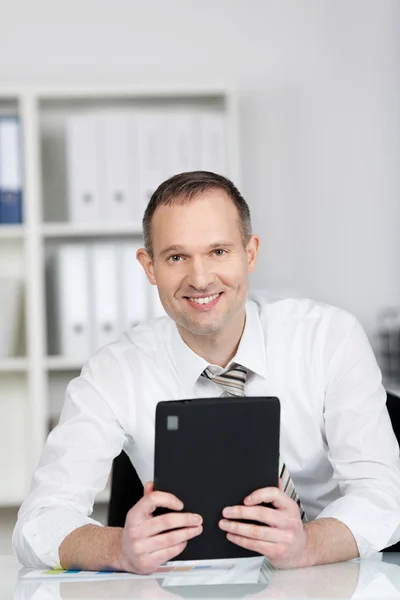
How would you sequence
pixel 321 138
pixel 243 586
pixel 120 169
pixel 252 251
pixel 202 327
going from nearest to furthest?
1. pixel 243 586
2. pixel 202 327
3. pixel 252 251
4. pixel 120 169
5. pixel 321 138

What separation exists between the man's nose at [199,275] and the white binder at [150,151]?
4.73 feet

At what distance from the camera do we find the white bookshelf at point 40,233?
302 centimetres

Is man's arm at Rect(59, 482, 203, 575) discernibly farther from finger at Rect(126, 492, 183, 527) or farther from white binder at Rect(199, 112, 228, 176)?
white binder at Rect(199, 112, 228, 176)

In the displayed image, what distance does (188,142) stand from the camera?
300 centimetres

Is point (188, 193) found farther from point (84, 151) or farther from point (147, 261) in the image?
point (84, 151)

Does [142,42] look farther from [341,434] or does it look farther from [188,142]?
[341,434]

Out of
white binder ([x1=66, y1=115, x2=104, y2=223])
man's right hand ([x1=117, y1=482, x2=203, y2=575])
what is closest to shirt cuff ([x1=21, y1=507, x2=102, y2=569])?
man's right hand ([x1=117, y1=482, x2=203, y2=575])

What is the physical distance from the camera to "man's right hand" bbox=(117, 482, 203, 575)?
115 centimetres

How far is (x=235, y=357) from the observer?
1.68 meters

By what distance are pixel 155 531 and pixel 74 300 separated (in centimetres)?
191

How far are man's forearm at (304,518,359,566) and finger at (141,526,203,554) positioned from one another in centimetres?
18

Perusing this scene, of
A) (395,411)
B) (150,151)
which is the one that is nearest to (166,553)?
(395,411)

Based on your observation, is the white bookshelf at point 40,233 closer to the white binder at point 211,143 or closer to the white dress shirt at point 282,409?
the white binder at point 211,143

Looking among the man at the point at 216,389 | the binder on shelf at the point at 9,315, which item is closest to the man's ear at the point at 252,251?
the man at the point at 216,389
